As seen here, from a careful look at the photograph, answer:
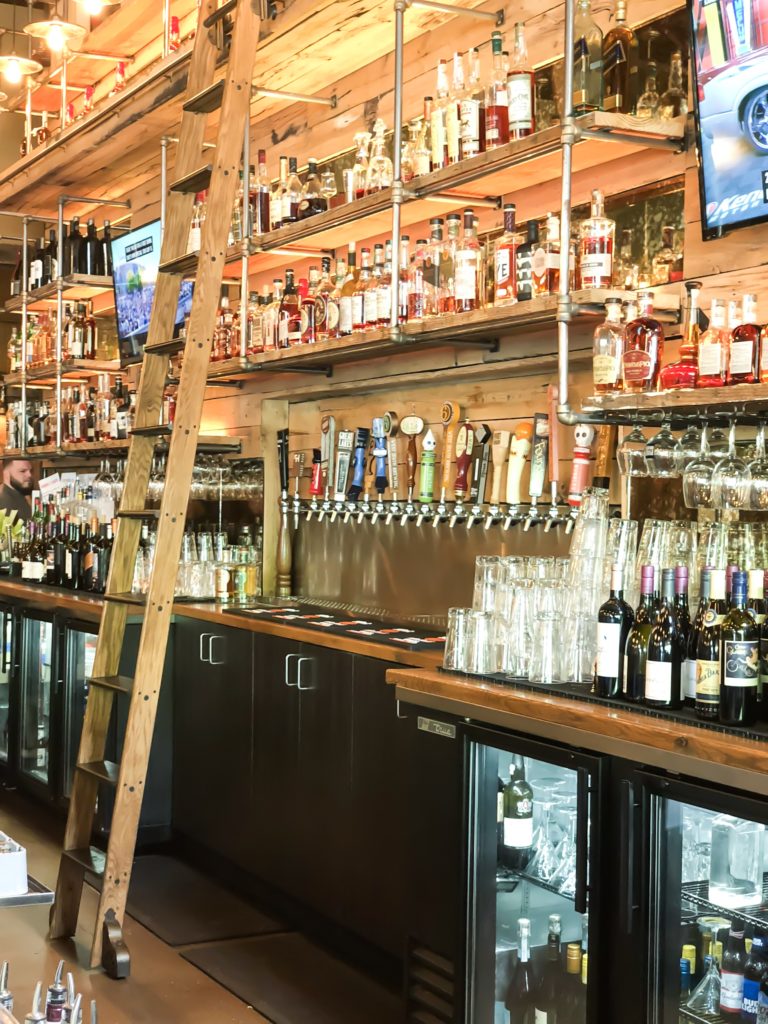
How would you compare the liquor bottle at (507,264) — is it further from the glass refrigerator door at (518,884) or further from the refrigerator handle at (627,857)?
the refrigerator handle at (627,857)

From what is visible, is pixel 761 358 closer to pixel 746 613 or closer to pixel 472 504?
pixel 746 613

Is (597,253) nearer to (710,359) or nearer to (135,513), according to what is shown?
(710,359)

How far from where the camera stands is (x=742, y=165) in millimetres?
3021

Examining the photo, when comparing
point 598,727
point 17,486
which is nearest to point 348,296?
point 598,727

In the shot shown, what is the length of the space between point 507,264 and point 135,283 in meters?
3.14

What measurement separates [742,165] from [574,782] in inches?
59.8

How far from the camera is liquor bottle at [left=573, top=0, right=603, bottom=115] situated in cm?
338

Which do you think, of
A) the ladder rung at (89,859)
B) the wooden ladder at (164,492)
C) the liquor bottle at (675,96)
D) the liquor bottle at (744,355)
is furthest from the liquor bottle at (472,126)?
the ladder rung at (89,859)

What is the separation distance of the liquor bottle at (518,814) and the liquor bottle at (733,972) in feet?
2.05

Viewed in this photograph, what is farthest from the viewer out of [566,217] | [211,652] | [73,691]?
[73,691]

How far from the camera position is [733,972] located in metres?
2.45

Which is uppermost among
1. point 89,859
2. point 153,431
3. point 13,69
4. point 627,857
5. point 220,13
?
point 13,69

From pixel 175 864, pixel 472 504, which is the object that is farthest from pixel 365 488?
pixel 175 864

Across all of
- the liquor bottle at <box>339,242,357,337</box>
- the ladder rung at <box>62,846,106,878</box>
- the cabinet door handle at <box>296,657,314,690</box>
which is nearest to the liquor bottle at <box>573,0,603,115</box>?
the liquor bottle at <box>339,242,357,337</box>
